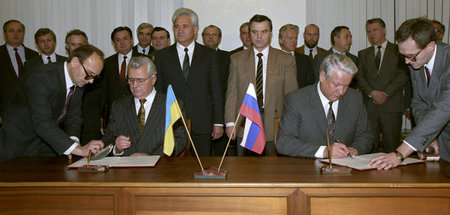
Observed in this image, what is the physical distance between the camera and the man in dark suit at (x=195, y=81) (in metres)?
4.38

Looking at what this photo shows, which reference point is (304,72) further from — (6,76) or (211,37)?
(6,76)

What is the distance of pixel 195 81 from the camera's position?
441 cm

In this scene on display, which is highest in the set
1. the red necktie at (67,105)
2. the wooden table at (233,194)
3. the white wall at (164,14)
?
the white wall at (164,14)

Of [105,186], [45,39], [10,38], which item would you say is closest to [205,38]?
[45,39]

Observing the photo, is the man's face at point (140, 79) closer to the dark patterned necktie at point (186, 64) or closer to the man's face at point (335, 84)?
the dark patterned necktie at point (186, 64)

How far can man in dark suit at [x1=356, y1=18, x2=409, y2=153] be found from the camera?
5.72 metres

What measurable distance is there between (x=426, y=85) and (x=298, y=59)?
7.65 feet

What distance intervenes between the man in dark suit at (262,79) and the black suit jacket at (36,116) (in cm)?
166

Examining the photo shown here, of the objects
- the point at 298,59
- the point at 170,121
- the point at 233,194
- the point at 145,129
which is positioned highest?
the point at 298,59

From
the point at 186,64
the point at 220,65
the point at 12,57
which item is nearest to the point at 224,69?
the point at 220,65

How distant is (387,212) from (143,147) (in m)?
1.89

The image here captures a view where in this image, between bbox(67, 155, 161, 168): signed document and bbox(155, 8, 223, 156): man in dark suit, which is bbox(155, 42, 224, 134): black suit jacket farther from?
bbox(67, 155, 161, 168): signed document

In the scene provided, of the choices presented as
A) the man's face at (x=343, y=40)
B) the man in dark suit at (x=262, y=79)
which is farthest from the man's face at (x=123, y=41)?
the man's face at (x=343, y=40)

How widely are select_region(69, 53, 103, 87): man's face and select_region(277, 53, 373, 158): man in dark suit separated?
1.47 meters
